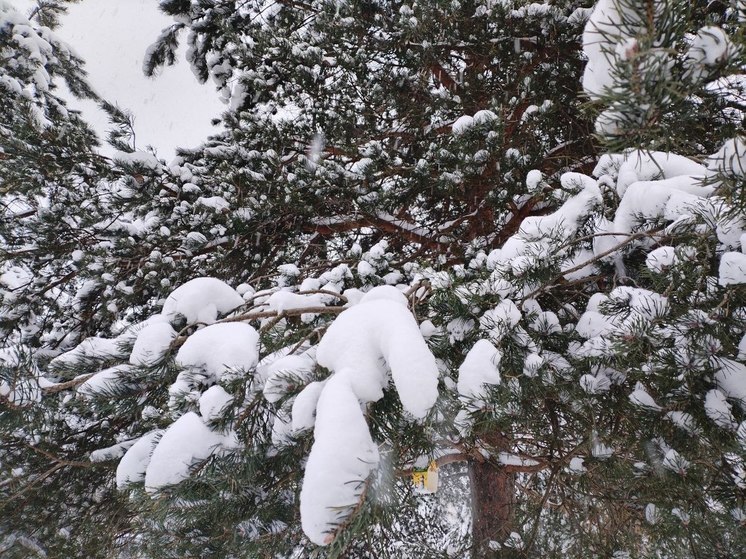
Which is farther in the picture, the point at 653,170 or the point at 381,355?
the point at 653,170

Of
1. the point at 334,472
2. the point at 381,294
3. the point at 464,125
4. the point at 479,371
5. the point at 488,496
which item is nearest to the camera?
the point at 334,472

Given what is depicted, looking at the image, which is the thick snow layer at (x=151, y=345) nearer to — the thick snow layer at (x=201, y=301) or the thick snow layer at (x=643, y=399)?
the thick snow layer at (x=201, y=301)

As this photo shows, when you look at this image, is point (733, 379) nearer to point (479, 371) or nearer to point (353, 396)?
point (479, 371)

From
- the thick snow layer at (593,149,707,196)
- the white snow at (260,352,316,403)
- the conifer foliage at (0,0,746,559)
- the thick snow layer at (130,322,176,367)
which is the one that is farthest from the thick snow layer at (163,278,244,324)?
the thick snow layer at (593,149,707,196)

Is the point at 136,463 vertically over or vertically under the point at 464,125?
under

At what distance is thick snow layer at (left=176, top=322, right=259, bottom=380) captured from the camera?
112cm

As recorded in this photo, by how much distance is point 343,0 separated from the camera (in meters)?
3.52

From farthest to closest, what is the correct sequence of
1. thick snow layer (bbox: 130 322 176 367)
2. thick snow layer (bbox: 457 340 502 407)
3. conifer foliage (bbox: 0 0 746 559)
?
1. thick snow layer (bbox: 130 322 176 367)
2. thick snow layer (bbox: 457 340 502 407)
3. conifer foliage (bbox: 0 0 746 559)

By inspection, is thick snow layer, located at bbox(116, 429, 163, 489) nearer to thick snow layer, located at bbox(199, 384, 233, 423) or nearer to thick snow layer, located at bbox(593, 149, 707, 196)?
thick snow layer, located at bbox(199, 384, 233, 423)

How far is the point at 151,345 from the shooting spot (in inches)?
48.6

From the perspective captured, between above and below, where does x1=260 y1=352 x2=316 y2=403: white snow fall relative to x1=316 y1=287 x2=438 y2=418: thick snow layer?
below

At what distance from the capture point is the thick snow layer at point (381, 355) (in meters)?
0.77

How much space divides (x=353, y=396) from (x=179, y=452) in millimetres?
528

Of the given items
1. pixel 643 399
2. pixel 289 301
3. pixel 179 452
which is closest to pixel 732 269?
pixel 643 399
